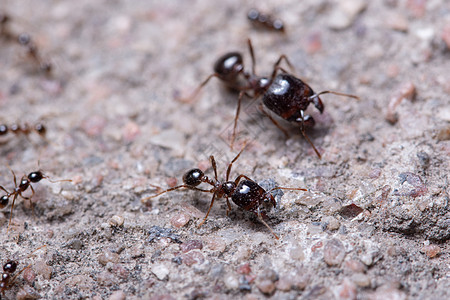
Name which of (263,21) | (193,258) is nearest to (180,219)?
(193,258)

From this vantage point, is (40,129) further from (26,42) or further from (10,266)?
(10,266)

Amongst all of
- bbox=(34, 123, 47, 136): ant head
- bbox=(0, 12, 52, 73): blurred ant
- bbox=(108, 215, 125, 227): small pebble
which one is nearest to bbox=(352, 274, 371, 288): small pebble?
bbox=(108, 215, 125, 227): small pebble

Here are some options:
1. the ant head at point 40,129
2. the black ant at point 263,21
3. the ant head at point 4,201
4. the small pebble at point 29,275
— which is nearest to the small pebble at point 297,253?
the small pebble at point 29,275

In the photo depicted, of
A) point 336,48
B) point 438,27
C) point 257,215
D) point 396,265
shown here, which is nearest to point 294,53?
point 336,48

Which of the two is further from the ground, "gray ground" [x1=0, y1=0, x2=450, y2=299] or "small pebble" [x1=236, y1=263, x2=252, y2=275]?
"gray ground" [x1=0, y1=0, x2=450, y2=299]

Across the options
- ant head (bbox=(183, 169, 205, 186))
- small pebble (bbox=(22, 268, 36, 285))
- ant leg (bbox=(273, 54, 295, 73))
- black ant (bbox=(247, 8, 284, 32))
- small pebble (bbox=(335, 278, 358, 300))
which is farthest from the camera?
black ant (bbox=(247, 8, 284, 32))

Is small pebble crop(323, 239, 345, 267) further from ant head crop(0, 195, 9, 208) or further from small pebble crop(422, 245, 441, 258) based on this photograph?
ant head crop(0, 195, 9, 208)

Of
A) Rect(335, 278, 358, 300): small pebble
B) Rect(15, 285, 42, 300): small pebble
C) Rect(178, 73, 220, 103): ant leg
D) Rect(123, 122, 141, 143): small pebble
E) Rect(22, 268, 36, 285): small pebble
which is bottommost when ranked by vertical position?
Rect(15, 285, 42, 300): small pebble
